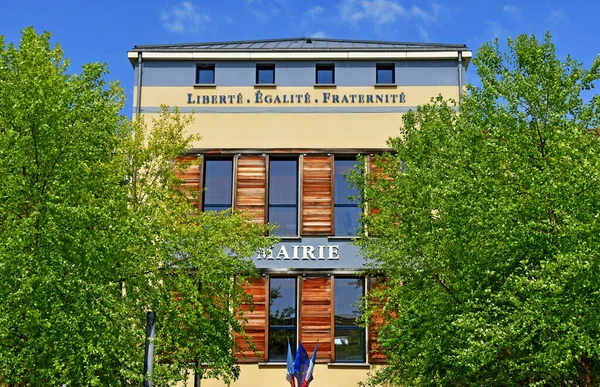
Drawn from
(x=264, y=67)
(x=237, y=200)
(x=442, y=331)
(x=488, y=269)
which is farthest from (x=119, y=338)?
(x=264, y=67)

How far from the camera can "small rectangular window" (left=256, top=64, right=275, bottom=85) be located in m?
30.0

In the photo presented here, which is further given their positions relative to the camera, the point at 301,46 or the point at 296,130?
the point at 301,46

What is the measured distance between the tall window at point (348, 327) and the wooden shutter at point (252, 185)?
4.06 m

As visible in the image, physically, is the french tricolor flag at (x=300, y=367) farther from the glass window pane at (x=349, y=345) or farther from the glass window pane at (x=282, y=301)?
the glass window pane at (x=282, y=301)

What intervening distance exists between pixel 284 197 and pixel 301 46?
23.7 ft

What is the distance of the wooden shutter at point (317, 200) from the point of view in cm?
2791

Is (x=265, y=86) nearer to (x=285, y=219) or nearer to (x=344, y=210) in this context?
(x=285, y=219)

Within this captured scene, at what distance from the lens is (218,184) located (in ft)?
93.9

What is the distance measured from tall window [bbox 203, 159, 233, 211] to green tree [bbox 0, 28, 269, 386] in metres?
8.04

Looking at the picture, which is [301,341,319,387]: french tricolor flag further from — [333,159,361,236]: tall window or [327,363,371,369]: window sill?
[333,159,361,236]: tall window

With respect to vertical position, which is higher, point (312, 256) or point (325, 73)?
point (325, 73)

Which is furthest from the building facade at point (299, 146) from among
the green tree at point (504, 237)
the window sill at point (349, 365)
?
the green tree at point (504, 237)

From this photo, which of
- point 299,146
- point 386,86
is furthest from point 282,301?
point 386,86

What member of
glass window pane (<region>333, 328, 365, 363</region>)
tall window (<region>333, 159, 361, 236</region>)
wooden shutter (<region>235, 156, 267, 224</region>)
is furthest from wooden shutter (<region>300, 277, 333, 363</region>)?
wooden shutter (<region>235, 156, 267, 224</region>)
